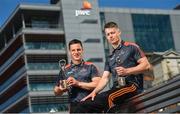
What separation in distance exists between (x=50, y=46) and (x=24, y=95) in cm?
770

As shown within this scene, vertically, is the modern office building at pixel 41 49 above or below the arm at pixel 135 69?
above

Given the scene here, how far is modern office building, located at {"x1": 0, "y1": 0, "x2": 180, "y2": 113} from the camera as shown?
70500mm

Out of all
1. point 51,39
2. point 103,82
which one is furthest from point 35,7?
point 103,82

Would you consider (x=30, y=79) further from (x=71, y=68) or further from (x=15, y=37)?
(x=71, y=68)

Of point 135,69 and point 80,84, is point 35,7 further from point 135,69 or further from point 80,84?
point 135,69

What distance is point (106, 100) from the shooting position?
18.4 ft

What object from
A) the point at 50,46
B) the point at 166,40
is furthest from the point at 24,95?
the point at 166,40

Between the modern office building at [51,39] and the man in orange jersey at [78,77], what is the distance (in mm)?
61311

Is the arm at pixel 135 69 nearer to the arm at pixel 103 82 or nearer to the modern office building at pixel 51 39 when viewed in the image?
the arm at pixel 103 82

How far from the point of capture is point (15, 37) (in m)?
75.7

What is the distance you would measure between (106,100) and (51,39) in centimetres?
6875

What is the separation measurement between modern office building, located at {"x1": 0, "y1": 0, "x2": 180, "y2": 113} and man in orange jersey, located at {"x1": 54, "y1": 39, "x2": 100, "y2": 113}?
201 feet

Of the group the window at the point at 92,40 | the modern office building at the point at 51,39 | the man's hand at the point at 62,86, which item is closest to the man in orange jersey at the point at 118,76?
the man's hand at the point at 62,86

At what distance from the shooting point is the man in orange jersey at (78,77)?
19.9 ft
